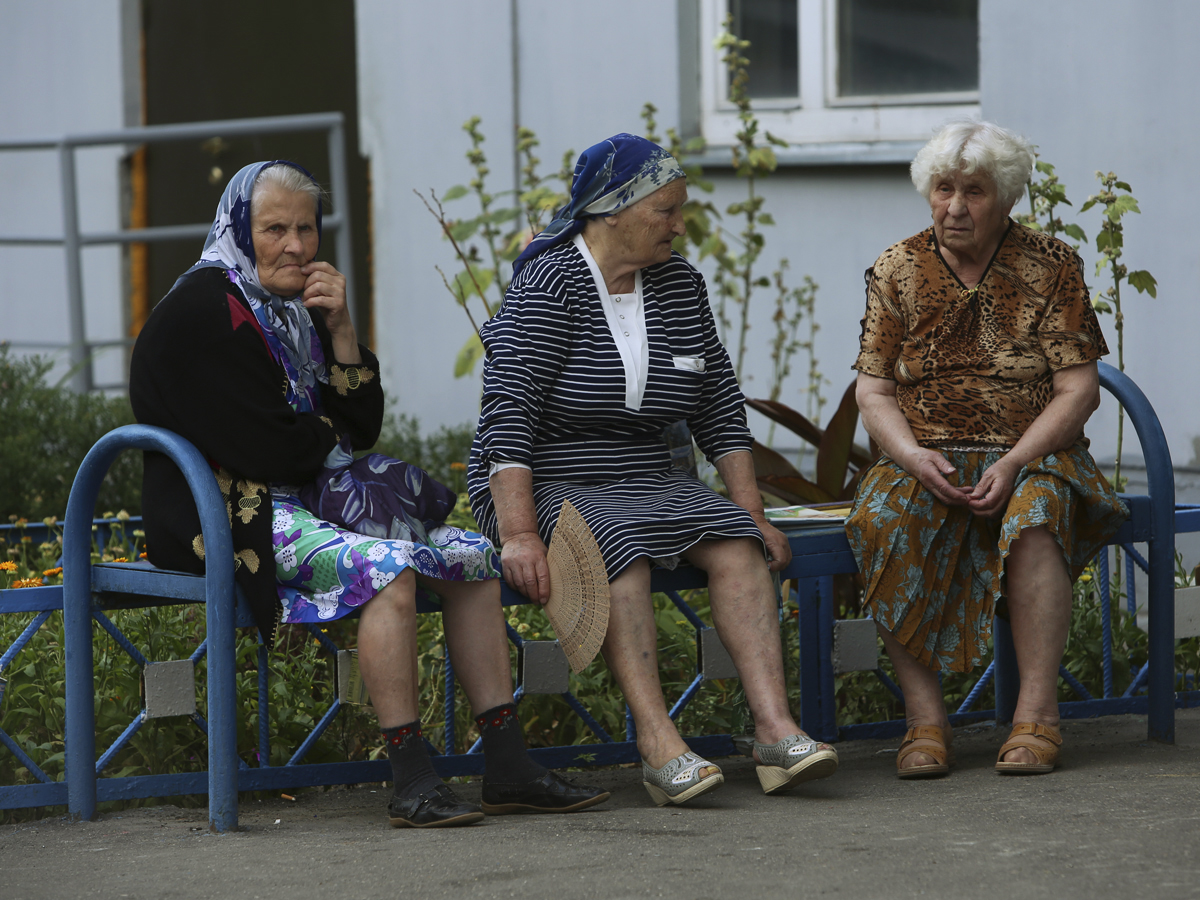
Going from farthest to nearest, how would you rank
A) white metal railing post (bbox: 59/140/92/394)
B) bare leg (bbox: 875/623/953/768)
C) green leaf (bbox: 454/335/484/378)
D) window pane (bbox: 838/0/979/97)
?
1. white metal railing post (bbox: 59/140/92/394)
2. window pane (bbox: 838/0/979/97)
3. green leaf (bbox: 454/335/484/378)
4. bare leg (bbox: 875/623/953/768)

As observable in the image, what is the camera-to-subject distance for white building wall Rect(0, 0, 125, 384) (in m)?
7.63

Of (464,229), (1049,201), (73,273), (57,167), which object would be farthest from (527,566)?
(57,167)

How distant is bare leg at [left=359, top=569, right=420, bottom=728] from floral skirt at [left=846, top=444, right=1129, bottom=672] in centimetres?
105

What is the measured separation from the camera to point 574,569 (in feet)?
10.00

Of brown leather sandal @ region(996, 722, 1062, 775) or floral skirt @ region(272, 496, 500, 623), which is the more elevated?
floral skirt @ region(272, 496, 500, 623)

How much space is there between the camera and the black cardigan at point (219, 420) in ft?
9.64

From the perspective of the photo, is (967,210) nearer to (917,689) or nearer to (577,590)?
(917,689)

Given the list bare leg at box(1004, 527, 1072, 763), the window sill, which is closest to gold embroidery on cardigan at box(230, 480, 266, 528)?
bare leg at box(1004, 527, 1072, 763)

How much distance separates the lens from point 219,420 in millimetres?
2955

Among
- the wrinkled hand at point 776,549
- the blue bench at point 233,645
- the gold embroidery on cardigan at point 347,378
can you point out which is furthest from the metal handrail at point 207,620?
the wrinkled hand at point 776,549

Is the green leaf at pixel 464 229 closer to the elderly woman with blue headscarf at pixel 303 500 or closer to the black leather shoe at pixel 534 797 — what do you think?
the elderly woman with blue headscarf at pixel 303 500

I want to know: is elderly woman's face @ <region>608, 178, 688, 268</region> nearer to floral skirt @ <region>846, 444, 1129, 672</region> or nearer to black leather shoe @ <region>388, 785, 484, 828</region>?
floral skirt @ <region>846, 444, 1129, 672</region>

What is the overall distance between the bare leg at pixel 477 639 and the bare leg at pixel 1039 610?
111 cm

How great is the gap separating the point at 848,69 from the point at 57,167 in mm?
4176
